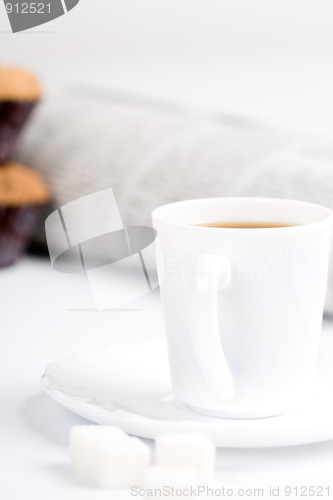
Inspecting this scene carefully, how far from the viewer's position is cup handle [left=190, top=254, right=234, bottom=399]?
42cm

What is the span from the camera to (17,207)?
873 mm

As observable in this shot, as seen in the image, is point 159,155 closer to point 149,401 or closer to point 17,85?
point 17,85

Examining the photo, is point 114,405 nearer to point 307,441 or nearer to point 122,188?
point 307,441

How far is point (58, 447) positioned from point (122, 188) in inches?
18.2

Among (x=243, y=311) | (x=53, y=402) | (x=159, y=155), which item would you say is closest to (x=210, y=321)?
(x=243, y=311)

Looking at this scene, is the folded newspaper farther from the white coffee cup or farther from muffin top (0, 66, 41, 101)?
the white coffee cup

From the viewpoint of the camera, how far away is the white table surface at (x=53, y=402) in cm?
40

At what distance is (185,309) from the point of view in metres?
0.44

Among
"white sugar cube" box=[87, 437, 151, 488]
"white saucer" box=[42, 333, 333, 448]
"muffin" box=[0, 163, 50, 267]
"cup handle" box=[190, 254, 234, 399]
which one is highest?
"cup handle" box=[190, 254, 234, 399]

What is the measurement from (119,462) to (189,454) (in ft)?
0.11

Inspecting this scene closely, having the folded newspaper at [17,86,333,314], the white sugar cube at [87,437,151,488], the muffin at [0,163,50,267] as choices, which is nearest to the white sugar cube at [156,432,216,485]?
the white sugar cube at [87,437,151,488]

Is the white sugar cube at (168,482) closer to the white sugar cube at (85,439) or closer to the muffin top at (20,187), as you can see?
the white sugar cube at (85,439)

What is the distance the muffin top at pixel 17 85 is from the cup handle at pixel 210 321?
0.48 metres

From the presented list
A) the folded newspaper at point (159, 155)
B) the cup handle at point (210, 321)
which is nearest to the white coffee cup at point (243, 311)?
the cup handle at point (210, 321)
